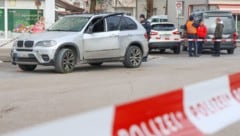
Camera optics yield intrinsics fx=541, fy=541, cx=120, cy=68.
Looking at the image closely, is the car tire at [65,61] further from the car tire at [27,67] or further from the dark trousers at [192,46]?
the dark trousers at [192,46]

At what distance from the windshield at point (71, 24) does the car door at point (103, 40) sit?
333 millimetres

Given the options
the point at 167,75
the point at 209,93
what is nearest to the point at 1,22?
the point at 167,75

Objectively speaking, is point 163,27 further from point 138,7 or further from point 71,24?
point 138,7

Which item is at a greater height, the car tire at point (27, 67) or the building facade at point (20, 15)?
the building facade at point (20, 15)

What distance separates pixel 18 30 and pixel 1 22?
95cm

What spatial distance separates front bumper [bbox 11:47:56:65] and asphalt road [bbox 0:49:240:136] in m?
0.36

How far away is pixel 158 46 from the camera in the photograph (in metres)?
25.7

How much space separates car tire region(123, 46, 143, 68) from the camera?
664 inches

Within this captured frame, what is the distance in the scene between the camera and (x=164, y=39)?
25609 millimetres

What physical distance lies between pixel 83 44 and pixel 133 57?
226cm

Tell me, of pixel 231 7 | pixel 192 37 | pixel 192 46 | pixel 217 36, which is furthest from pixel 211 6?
pixel 192 37

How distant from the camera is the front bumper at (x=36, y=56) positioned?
14.7 metres

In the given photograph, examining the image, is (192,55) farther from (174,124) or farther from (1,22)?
(174,124)

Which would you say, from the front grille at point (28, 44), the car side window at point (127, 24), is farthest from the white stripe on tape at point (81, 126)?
the car side window at point (127, 24)
